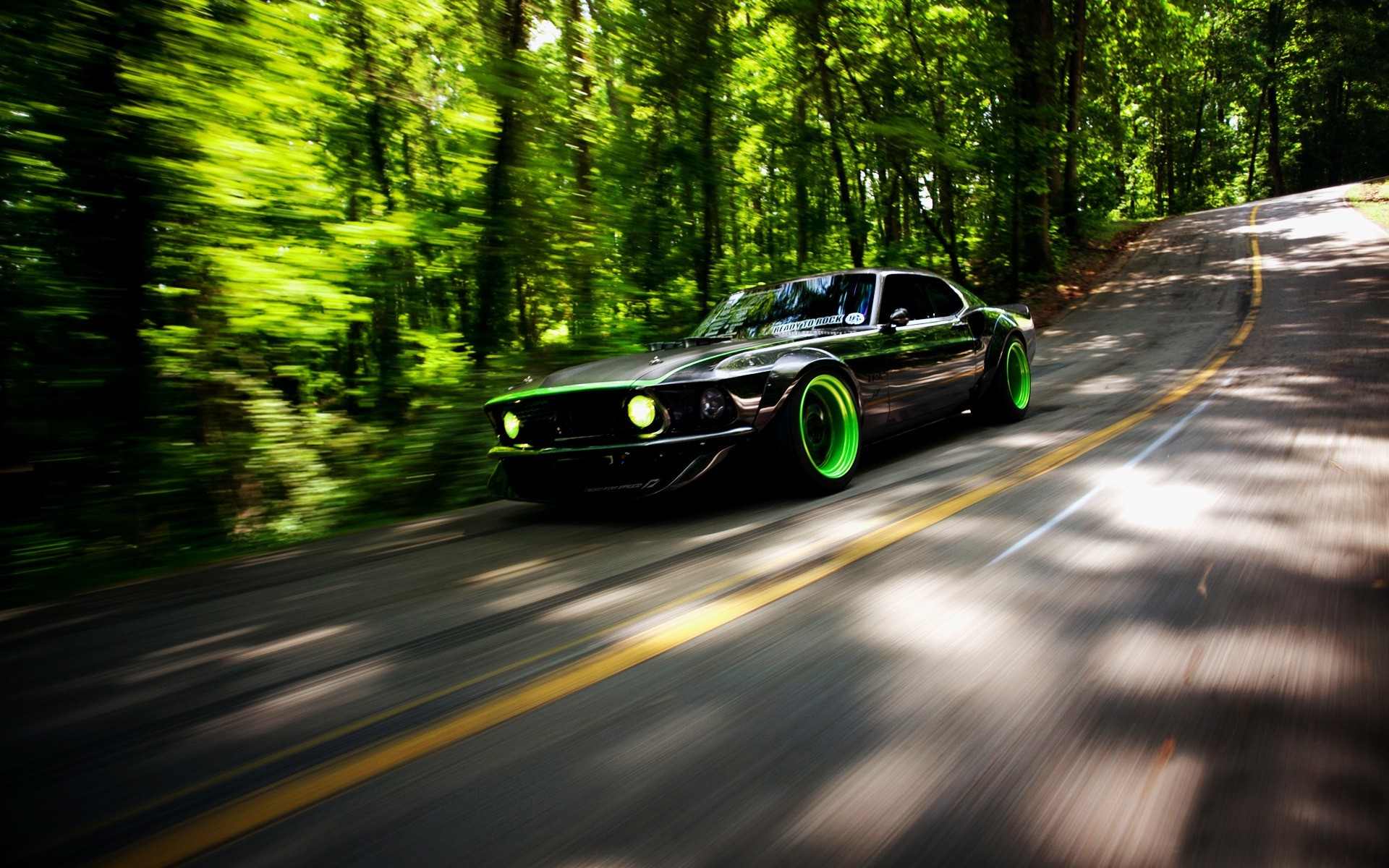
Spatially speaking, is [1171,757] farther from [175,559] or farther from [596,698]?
[175,559]

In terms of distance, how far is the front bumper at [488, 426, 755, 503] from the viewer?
382 cm

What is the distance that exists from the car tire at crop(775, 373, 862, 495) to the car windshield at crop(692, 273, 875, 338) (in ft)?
2.17

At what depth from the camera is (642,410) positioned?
3.85 meters

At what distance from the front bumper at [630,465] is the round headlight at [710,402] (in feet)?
0.33

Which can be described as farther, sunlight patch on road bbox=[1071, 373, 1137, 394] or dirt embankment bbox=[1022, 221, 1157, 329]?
dirt embankment bbox=[1022, 221, 1157, 329]

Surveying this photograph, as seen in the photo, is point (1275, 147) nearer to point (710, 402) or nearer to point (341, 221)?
point (341, 221)

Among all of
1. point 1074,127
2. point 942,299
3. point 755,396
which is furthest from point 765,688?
point 1074,127

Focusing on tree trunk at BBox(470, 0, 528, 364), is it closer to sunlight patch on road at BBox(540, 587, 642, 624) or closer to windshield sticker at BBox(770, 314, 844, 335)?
windshield sticker at BBox(770, 314, 844, 335)

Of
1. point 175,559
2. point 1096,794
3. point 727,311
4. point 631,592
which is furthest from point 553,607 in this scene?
point 727,311

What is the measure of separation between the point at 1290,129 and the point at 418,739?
210 ft

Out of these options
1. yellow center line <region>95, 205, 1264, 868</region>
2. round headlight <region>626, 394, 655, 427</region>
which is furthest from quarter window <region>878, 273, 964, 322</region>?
yellow center line <region>95, 205, 1264, 868</region>

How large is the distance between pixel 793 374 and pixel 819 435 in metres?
0.51

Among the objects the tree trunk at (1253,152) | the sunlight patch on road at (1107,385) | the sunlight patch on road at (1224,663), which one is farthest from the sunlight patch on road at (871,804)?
the tree trunk at (1253,152)

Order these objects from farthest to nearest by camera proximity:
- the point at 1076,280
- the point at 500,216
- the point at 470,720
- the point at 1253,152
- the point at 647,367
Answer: the point at 1253,152, the point at 1076,280, the point at 500,216, the point at 647,367, the point at 470,720
